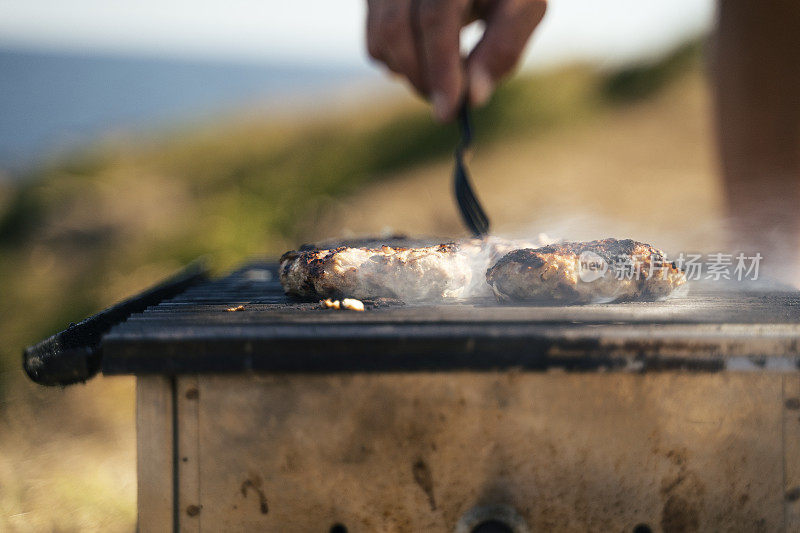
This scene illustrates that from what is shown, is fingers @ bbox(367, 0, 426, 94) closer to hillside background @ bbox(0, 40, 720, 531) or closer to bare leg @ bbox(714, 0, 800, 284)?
bare leg @ bbox(714, 0, 800, 284)

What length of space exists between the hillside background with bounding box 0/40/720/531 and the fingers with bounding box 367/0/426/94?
400 centimetres

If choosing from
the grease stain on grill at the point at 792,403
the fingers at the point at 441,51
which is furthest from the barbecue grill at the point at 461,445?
the fingers at the point at 441,51

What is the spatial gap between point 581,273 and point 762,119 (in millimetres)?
3450

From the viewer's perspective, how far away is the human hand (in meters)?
2.71

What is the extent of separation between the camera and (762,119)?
4457 millimetres

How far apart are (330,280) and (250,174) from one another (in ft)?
35.1

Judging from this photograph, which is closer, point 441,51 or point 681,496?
point 681,496

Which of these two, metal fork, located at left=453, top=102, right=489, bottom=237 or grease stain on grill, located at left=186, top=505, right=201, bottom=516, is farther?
metal fork, located at left=453, top=102, right=489, bottom=237

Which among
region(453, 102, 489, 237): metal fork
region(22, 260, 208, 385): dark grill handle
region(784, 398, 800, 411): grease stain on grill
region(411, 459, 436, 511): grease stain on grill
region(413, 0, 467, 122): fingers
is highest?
region(413, 0, 467, 122): fingers

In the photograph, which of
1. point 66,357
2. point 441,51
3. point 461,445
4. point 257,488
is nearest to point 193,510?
point 257,488

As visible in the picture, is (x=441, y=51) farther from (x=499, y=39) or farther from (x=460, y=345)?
(x=460, y=345)

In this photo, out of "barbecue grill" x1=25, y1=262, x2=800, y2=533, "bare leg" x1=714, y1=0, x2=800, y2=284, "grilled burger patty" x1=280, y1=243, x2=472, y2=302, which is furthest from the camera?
"bare leg" x1=714, y1=0, x2=800, y2=284

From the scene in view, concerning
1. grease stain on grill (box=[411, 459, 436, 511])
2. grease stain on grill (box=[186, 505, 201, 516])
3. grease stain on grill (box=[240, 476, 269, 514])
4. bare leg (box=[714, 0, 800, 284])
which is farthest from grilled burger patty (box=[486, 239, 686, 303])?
bare leg (box=[714, 0, 800, 284])

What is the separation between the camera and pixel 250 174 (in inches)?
482
